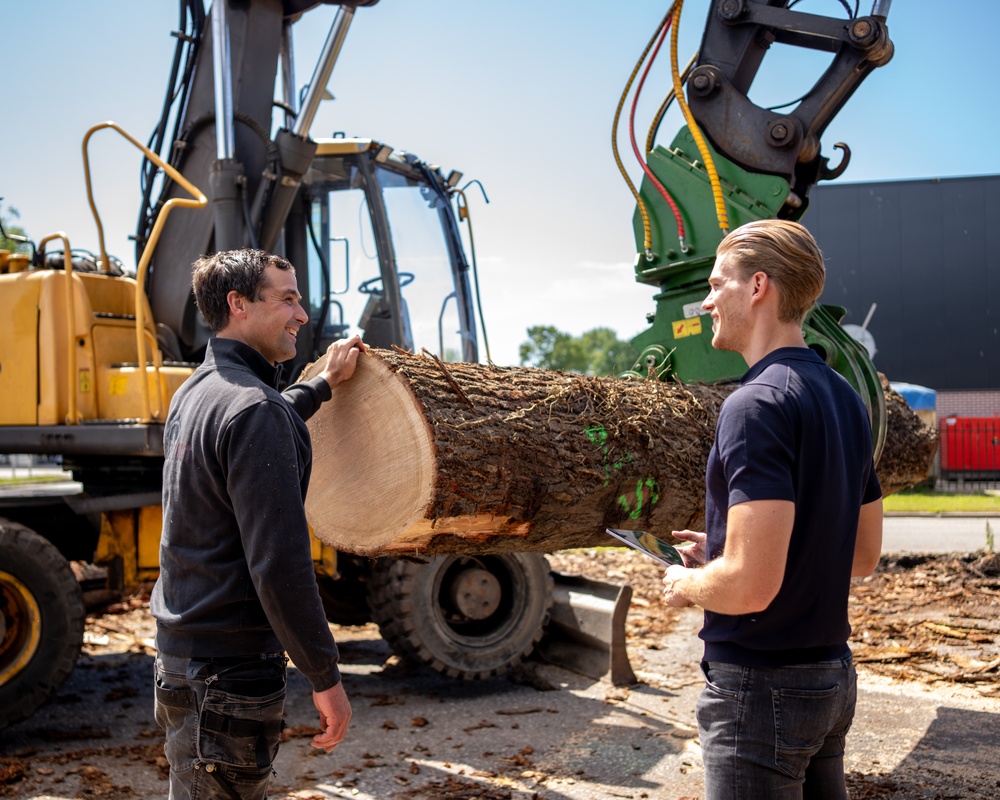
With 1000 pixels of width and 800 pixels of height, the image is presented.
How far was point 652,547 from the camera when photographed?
248 centimetres

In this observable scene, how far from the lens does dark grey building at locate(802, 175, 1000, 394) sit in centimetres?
2427

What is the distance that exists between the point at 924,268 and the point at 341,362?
80.4 ft

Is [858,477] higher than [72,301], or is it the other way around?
[72,301]

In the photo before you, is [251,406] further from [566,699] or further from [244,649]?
[566,699]

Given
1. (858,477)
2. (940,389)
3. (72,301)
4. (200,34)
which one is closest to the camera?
(858,477)

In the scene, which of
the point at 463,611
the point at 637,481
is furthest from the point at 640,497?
the point at 463,611

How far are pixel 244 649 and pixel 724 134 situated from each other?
3403 mm

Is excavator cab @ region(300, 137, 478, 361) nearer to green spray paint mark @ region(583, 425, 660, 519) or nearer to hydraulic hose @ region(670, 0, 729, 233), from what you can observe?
hydraulic hose @ region(670, 0, 729, 233)

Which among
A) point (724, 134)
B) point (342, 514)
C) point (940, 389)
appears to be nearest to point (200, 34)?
point (724, 134)

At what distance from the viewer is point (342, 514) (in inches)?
129

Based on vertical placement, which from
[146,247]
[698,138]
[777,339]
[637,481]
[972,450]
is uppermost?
[698,138]

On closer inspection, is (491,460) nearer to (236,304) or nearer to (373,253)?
(236,304)

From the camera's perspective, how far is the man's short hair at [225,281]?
2.52 metres

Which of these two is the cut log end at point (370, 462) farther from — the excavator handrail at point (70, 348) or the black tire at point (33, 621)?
the excavator handrail at point (70, 348)
